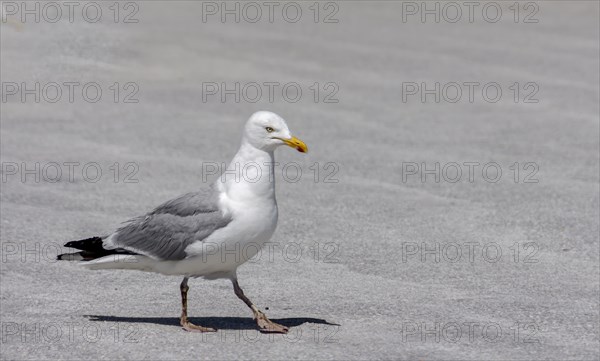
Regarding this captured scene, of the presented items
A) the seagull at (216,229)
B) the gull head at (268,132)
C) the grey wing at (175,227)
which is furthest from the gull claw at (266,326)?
the gull head at (268,132)

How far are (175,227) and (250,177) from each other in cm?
45

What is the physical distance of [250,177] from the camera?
5.37 meters

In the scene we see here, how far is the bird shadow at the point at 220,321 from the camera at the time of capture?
18.5 feet

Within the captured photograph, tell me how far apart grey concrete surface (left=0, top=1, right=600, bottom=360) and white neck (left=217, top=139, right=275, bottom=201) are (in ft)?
2.22

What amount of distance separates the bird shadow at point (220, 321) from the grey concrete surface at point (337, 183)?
0.8 inches

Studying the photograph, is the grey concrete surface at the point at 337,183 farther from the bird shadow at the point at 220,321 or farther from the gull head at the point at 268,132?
the gull head at the point at 268,132

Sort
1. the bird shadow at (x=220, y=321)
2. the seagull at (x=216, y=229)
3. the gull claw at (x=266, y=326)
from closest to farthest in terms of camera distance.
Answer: the seagull at (x=216, y=229), the gull claw at (x=266, y=326), the bird shadow at (x=220, y=321)

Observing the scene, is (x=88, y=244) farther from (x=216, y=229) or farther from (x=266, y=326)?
(x=266, y=326)

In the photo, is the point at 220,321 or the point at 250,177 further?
the point at 220,321

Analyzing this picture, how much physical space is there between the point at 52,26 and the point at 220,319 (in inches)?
283

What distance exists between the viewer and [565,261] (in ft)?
23.0

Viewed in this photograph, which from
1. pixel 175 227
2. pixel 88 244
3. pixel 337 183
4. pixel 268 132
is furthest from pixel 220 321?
pixel 337 183

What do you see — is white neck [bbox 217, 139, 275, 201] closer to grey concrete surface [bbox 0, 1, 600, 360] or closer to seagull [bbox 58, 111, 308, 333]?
seagull [bbox 58, 111, 308, 333]

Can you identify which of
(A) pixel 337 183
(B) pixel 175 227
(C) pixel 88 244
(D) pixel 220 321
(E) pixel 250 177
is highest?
(E) pixel 250 177
